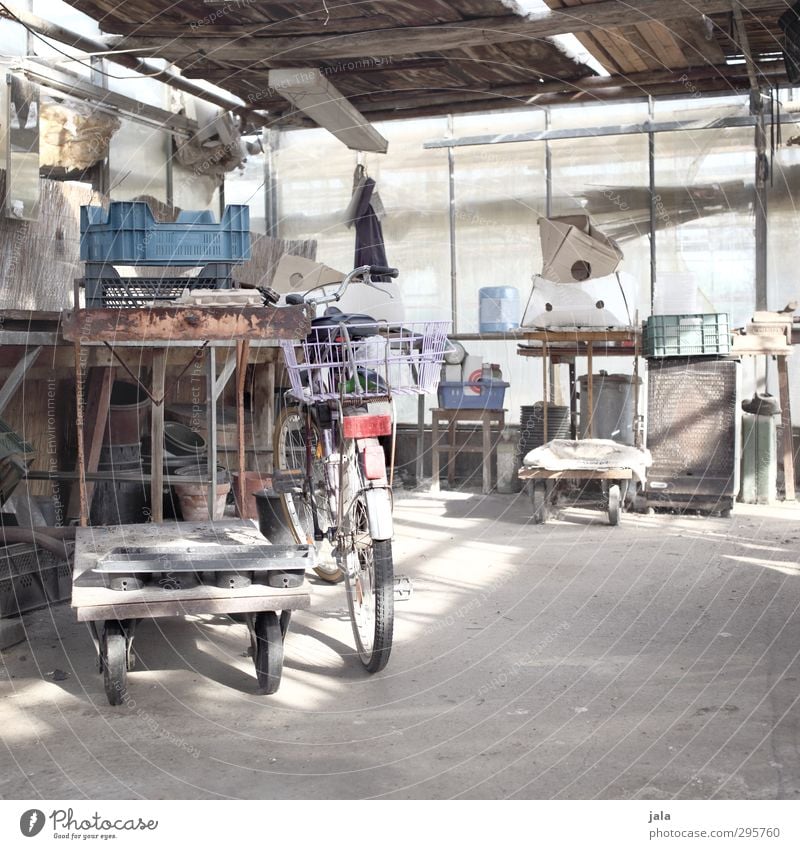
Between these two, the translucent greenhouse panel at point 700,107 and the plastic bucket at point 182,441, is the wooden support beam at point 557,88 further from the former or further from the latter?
the plastic bucket at point 182,441

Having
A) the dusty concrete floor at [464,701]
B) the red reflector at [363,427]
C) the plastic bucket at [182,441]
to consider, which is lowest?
the dusty concrete floor at [464,701]

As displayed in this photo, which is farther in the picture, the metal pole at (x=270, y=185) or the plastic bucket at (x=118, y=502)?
the metal pole at (x=270, y=185)

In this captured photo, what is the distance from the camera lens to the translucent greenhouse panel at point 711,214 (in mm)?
8609

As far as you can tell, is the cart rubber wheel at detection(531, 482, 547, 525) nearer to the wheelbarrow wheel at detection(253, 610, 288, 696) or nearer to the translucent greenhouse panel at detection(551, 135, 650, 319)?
the translucent greenhouse panel at detection(551, 135, 650, 319)

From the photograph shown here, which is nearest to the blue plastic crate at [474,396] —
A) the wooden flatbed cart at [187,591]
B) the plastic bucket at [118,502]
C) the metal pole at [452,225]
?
the metal pole at [452,225]

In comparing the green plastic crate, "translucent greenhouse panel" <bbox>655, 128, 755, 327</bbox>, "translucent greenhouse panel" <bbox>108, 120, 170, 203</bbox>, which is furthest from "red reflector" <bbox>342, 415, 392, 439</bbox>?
"translucent greenhouse panel" <bbox>655, 128, 755, 327</bbox>

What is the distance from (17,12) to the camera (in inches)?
242

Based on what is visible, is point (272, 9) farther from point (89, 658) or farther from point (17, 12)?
point (89, 658)

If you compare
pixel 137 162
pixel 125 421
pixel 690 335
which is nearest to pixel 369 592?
pixel 125 421

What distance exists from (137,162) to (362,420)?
18.5 feet

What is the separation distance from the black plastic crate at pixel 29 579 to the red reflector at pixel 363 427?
149 centimetres

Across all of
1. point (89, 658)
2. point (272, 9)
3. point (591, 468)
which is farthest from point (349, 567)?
point (272, 9)

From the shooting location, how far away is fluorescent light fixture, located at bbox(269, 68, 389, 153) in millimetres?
7012

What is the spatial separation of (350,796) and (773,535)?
4.15 m
